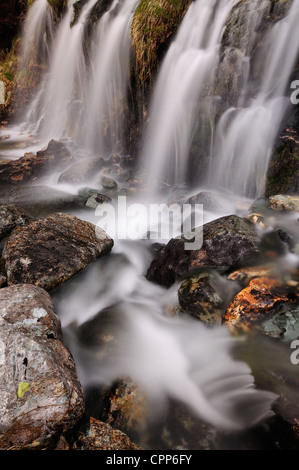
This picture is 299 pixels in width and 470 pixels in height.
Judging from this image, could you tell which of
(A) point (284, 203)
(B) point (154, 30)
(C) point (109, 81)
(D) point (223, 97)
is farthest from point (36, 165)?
(A) point (284, 203)

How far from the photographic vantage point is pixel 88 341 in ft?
11.0

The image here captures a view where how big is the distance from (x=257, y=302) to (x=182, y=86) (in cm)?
654

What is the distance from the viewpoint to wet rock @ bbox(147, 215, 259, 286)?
12.7 feet

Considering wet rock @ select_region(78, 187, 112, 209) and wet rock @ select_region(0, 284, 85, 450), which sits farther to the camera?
wet rock @ select_region(78, 187, 112, 209)

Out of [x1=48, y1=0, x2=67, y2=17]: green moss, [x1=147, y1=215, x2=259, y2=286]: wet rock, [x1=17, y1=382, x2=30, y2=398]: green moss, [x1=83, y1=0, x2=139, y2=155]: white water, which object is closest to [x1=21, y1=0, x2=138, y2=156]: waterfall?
[x1=83, y1=0, x2=139, y2=155]: white water

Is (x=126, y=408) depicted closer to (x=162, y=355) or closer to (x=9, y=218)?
(x=162, y=355)

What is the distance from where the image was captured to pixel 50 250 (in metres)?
4.08

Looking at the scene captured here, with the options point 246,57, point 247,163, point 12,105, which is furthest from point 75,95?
point 247,163

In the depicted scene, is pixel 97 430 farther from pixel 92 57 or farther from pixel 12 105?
pixel 12 105

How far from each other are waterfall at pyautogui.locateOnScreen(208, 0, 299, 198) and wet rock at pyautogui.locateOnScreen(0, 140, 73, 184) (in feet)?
18.0

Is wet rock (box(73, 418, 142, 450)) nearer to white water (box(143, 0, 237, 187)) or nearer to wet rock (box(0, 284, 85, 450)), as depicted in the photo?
wet rock (box(0, 284, 85, 450))

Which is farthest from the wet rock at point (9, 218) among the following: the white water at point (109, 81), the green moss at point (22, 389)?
the white water at point (109, 81)

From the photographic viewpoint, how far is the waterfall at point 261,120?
589cm
